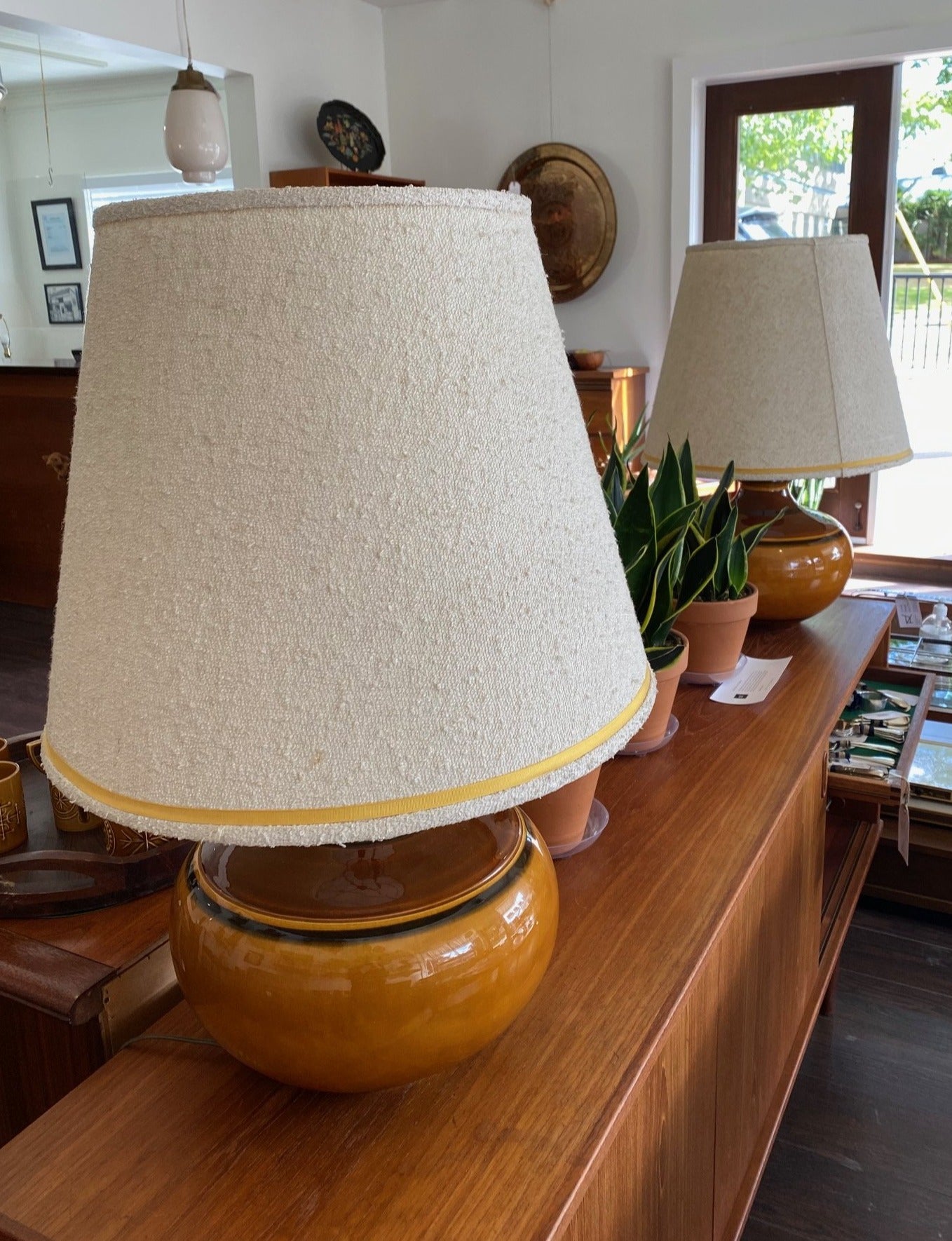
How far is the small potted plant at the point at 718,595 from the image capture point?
1319 mm

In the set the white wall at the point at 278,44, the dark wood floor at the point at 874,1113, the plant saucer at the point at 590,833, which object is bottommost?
the dark wood floor at the point at 874,1113

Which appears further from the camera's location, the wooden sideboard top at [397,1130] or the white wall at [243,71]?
the white wall at [243,71]

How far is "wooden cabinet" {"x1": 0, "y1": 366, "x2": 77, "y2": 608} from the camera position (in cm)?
378

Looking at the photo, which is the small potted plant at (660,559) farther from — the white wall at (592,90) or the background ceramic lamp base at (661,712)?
the white wall at (592,90)

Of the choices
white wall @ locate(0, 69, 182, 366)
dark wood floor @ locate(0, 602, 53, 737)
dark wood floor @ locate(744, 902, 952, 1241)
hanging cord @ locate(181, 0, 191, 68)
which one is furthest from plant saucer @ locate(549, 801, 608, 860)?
white wall @ locate(0, 69, 182, 366)

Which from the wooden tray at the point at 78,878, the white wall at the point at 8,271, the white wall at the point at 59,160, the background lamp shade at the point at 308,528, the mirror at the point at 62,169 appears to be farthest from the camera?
the white wall at the point at 8,271

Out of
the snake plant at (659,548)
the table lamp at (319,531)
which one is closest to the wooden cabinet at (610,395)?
the snake plant at (659,548)

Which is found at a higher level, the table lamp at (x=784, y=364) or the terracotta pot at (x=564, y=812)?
the table lamp at (x=784, y=364)

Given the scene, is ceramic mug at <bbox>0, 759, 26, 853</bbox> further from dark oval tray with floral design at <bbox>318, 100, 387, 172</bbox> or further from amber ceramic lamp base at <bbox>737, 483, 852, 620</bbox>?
dark oval tray with floral design at <bbox>318, 100, 387, 172</bbox>

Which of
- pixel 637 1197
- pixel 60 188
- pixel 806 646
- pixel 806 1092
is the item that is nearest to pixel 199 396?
pixel 637 1197

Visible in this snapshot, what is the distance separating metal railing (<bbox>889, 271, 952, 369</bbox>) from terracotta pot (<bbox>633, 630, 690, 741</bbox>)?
3.41 metres

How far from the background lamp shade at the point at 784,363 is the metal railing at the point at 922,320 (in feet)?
9.47

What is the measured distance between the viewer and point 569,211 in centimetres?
441

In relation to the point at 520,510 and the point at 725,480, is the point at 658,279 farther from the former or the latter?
the point at 520,510
